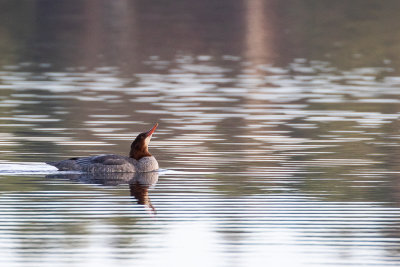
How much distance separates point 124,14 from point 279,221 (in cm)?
7374

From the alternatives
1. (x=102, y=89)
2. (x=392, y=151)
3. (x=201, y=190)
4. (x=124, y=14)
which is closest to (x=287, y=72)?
(x=102, y=89)

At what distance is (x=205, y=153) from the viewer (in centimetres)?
2523

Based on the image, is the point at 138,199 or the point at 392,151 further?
the point at 392,151

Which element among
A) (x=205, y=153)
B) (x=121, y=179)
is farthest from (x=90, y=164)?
(x=205, y=153)

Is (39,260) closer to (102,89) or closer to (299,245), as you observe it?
(299,245)

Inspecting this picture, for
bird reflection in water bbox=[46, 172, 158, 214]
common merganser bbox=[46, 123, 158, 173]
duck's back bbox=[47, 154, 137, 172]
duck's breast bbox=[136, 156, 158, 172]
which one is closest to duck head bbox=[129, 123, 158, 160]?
common merganser bbox=[46, 123, 158, 173]

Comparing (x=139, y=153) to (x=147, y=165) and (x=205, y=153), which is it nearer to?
(x=147, y=165)

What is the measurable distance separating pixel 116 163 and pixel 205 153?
118 inches

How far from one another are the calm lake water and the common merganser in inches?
6.9

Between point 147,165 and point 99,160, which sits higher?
point 99,160

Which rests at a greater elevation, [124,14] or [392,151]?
[392,151]

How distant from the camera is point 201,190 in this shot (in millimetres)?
20531

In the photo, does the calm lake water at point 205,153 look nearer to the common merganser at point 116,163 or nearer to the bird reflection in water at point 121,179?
the bird reflection in water at point 121,179

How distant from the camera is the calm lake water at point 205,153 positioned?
16406 millimetres
